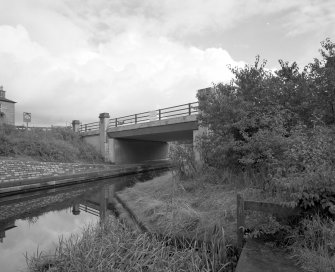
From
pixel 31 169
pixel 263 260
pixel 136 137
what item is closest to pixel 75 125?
pixel 136 137

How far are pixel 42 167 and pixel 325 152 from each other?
15026mm

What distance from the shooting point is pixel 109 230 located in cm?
566

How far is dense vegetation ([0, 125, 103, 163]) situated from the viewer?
18.5 meters

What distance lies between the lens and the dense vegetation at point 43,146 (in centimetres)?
1848

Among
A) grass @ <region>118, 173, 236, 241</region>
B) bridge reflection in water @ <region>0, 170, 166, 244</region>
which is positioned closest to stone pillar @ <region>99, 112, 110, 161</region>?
bridge reflection in water @ <region>0, 170, 166, 244</region>

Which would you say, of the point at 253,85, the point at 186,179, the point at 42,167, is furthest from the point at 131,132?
the point at 253,85

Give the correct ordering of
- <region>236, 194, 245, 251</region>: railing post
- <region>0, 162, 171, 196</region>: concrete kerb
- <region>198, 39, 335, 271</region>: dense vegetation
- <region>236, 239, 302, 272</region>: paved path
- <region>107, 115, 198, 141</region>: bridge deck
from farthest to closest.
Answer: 1. <region>107, 115, 198, 141</region>: bridge deck
2. <region>0, 162, 171, 196</region>: concrete kerb
3. <region>236, 194, 245, 251</region>: railing post
4. <region>198, 39, 335, 271</region>: dense vegetation
5. <region>236, 239, 302, 272</region>: paved path

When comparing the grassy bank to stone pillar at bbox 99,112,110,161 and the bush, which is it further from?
stone pillar at bbox 99,112,110,161

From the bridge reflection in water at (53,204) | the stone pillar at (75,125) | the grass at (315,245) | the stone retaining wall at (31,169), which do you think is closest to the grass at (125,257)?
the grass at (315,245)

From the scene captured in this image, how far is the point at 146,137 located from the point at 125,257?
21.0 metres

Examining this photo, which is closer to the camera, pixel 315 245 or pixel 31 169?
pixel 315 245

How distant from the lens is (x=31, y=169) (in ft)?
50.3

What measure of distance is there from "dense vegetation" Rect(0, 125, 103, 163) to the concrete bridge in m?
1.56

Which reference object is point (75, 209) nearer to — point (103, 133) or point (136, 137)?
point (136, 137)
